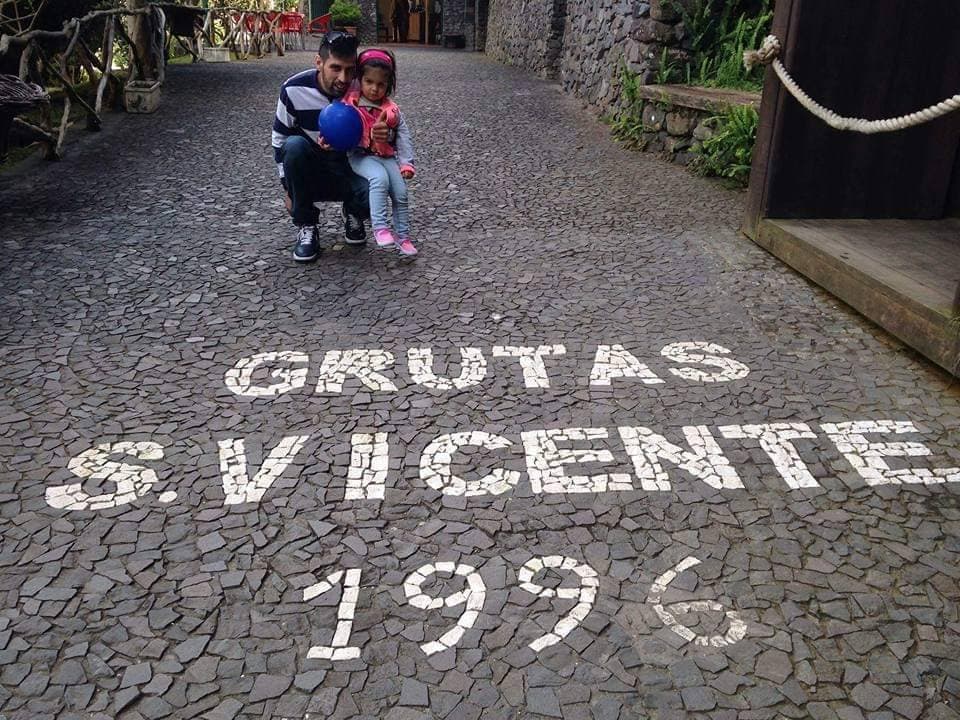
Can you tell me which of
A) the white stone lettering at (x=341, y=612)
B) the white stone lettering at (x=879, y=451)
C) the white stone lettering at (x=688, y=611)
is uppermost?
the white stone lettering at (x=879, y=451)

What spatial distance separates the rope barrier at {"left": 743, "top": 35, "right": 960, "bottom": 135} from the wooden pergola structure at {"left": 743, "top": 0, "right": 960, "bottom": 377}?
0.22 ft

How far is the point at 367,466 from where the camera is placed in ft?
8.89

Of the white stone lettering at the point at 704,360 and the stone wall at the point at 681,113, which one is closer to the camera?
the white stone lettering at the point at 704,360

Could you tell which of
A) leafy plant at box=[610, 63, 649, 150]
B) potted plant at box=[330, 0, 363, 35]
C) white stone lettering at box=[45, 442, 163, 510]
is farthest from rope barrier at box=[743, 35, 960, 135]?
potted plant at box=[330, 0, 363, 35]

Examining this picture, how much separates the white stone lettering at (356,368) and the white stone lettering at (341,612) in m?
1.09

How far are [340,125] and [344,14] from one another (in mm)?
21999

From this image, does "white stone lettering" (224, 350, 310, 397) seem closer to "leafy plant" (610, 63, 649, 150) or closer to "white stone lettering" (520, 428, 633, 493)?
"white stone lettering" (520, 428, 633, 493)

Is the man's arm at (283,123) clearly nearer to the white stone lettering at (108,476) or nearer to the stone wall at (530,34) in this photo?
the white stone lettering at (108,476)

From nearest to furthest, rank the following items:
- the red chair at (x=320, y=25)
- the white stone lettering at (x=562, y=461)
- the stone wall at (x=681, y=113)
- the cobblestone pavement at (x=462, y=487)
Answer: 1. the cobblestone pavement at (x=462, y=487)
2. the white stone lettering at (x=562, y=461)
3. the stone wall at (x=681, y=113)
4. the red chair at (x=320, y=25)

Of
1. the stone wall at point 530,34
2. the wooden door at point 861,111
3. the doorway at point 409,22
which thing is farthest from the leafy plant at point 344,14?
the wooden door at point 861,111

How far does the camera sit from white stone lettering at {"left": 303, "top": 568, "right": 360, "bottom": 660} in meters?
1.97

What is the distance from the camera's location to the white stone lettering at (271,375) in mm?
3197

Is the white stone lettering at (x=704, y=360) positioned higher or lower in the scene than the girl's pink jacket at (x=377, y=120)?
lower

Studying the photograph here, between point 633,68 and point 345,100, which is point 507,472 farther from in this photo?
point 633,68
